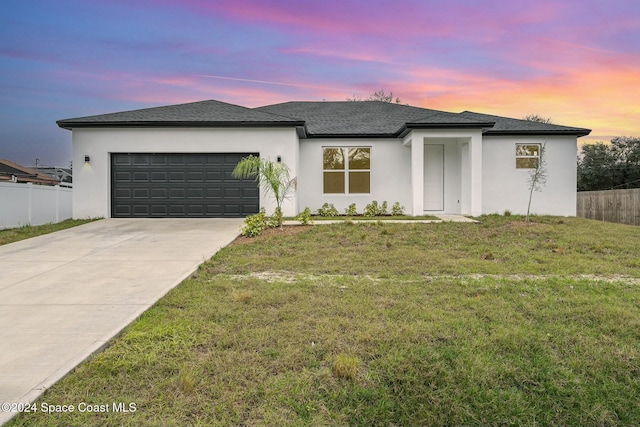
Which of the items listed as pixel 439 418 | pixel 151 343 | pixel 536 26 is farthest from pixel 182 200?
pixel 536 26

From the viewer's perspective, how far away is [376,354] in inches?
119

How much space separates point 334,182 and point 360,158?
1.39 metres

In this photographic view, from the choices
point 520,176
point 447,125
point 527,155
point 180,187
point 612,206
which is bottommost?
point 612,206

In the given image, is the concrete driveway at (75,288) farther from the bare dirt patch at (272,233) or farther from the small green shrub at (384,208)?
the small green shrub at (384,208)

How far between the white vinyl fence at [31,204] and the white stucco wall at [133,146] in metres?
1.26

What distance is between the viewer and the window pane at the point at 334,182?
1432cm

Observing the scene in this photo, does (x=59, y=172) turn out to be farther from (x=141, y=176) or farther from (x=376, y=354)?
(x=376, y=354)

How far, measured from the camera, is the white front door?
1445 centimetres

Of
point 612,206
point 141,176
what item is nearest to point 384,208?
point 141,176

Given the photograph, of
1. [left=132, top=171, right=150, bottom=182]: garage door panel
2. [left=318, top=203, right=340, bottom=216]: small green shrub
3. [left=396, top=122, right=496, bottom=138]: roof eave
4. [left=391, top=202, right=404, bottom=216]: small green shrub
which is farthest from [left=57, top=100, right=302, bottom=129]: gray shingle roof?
[left=391, top=202, right=404, bottom=216]: small green shrub

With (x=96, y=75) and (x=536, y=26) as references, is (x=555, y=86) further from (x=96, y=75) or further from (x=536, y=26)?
(x=96, y=75)

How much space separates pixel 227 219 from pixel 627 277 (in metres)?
10.6

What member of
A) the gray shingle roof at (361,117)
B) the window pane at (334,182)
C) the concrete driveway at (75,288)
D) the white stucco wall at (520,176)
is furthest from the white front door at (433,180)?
the concrete driveway at (75,288)

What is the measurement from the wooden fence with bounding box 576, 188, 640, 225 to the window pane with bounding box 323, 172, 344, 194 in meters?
11.0
